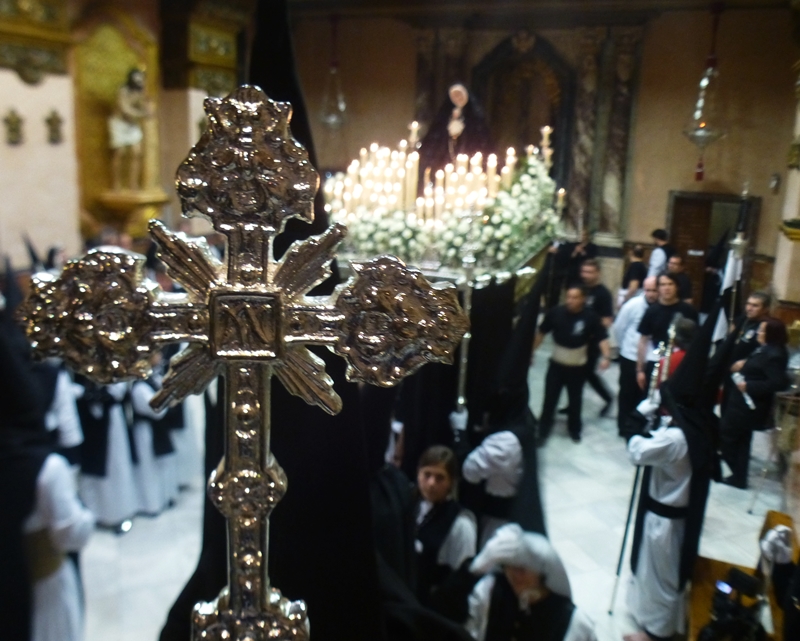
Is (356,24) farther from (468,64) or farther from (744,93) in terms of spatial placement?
(744,93)

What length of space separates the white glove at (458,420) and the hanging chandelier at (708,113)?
24.8 ft

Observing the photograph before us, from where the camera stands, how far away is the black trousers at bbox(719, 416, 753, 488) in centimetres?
584

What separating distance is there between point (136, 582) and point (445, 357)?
12.3 ft

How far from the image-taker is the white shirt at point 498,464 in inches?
162

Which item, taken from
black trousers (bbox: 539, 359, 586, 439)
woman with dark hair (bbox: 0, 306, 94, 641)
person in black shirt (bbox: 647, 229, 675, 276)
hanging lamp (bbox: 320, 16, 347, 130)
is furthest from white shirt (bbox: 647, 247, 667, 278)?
woman with dark hair (bbox: 0, 306, 94, 641)

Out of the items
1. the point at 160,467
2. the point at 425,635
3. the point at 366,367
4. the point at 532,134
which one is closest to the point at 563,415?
the point at 160,467

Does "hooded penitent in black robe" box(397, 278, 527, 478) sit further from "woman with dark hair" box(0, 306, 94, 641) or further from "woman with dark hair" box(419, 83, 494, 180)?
"woman with dark hair" box(419, 83, 494, 180)

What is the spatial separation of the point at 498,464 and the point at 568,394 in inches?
130

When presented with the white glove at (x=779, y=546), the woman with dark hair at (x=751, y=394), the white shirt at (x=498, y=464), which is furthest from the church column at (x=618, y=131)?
the white glove at (x=779, y=546)

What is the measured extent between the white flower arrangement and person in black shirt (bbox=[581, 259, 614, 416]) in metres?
0.71

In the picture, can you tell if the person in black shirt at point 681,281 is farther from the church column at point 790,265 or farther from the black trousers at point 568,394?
the black trousers at point 568,394

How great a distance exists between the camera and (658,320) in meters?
6.48

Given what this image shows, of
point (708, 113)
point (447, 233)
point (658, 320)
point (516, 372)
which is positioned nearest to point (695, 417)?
point (516, 372)

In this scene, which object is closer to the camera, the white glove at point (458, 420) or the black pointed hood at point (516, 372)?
the black pointed hood at point (516, 372)
